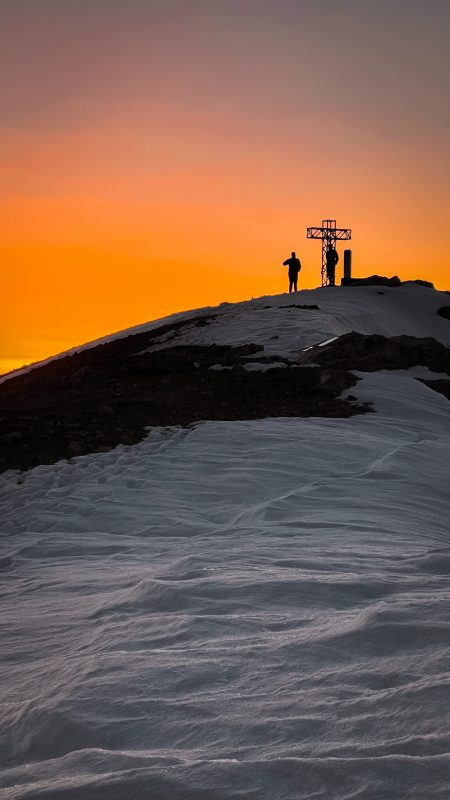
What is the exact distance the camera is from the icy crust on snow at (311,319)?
1877cm

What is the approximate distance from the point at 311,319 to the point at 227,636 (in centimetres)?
1704

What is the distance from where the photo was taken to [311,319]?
67.4ft

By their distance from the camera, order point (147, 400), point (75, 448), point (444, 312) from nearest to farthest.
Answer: point (75, 448) < point (147, 400) < point (444, 312)

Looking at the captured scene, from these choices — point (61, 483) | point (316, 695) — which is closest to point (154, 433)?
point (61, 483)

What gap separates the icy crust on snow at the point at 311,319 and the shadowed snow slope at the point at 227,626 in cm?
815

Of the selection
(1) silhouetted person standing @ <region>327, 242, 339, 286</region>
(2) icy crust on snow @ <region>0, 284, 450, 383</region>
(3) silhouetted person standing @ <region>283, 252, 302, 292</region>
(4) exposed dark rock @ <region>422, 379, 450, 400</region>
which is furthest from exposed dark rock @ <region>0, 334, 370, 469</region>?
(1) silhouetted person standing @ <region>327, 242, 339, 286</region>

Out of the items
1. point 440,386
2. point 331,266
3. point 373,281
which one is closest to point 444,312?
point 373,281

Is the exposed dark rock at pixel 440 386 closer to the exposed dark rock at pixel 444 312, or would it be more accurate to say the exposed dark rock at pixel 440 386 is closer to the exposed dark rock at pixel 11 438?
the exposed dark rock at pixel 11 438

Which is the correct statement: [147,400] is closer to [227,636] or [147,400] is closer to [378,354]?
[378,354]

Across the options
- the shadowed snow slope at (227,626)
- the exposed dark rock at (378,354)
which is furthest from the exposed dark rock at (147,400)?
the shadowed snow slope at (227,626)

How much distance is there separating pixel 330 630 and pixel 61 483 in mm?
5639

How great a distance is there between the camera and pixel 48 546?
690 cm

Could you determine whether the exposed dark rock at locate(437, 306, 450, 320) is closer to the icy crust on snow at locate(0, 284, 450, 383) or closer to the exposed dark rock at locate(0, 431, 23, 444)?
the icy crust on snow at locate(0, 284, 450, 383)

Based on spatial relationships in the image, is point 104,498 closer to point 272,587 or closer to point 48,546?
point 48,546
